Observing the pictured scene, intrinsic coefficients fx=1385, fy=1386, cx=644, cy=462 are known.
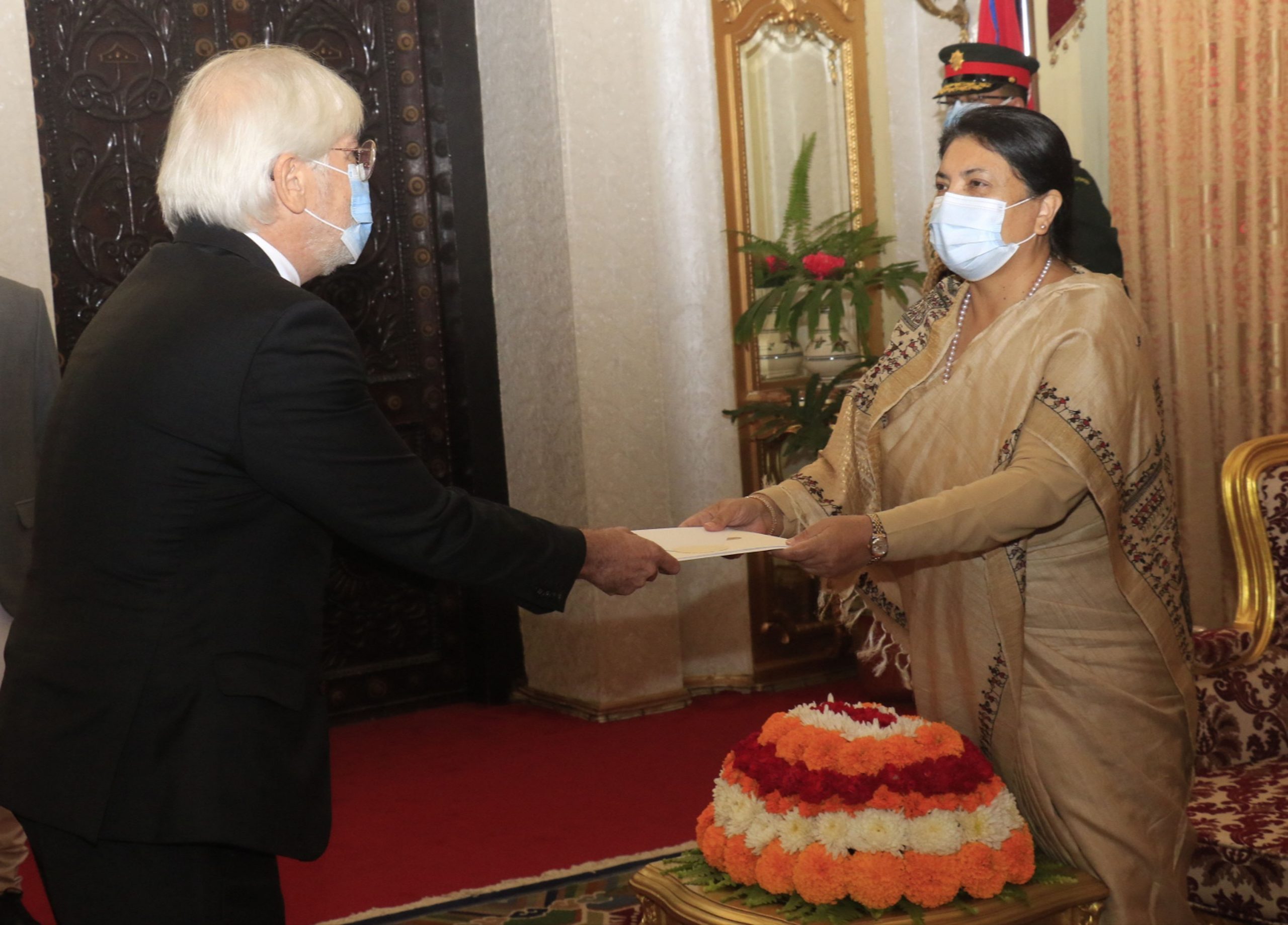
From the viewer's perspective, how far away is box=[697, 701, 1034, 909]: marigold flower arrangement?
2119 mm

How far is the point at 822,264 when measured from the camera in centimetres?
496

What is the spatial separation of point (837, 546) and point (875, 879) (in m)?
0.52

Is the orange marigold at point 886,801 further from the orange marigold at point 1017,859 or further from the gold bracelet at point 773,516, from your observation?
the gold bracelet at point 773,516

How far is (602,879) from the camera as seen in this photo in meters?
3.64

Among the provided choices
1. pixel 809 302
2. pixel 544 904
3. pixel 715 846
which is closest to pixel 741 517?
pixel 715 846

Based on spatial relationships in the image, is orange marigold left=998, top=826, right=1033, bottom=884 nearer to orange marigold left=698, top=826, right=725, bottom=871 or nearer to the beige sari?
the beige sari

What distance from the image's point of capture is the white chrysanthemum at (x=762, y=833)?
2.21 m

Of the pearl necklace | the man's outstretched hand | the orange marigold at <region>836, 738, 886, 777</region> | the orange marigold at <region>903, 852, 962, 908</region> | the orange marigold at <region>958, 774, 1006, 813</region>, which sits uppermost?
the pearl necklace

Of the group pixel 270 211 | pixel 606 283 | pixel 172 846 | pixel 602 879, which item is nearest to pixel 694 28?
pixel 606 283

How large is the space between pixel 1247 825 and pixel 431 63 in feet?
13.1

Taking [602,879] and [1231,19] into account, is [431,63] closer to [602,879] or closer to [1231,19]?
[1231,19]

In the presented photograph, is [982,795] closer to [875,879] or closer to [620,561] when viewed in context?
[875,879]

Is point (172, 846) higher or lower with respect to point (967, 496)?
lower

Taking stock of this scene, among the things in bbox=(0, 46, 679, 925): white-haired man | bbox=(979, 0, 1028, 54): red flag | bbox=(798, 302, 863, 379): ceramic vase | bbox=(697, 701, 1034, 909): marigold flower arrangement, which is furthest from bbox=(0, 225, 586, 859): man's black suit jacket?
bbox=(798, 302, 863, 379): ceramic vase
